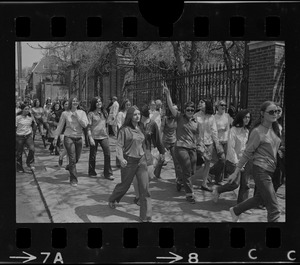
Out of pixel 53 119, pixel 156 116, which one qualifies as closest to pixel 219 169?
pixel 156 116

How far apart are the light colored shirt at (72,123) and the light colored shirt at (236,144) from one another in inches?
105

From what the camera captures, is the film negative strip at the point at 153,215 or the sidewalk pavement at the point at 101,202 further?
the sidewalk pavement at the point at 101,202

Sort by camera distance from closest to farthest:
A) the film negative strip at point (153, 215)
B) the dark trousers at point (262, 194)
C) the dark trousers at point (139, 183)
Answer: the film negative strip at point (153, 215), the dark trousers at point (262, 194), the dark trousers at point (139, 183)

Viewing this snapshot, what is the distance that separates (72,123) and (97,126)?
0.45 m

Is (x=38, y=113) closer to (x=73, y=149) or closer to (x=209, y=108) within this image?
(x=73, y=149)

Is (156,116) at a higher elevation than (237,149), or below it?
higher

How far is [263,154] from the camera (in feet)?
13.2

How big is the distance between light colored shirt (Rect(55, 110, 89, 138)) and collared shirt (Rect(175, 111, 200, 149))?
1.75 metres

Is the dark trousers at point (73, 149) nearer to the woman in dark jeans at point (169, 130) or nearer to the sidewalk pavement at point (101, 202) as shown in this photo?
the sidewalk pavement at point (101, 202)

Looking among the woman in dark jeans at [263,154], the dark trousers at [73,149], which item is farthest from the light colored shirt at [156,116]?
the woman in dark jeans at [263,154]

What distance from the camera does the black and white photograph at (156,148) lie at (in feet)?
13.2

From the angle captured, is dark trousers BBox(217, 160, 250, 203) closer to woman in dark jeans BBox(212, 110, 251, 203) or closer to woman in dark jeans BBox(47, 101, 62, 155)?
woman in dark jeans BBox(212, 110, 251, 203)

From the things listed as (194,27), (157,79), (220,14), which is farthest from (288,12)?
(157,79)

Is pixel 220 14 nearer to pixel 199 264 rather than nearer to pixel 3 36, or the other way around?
pixel 3 36
